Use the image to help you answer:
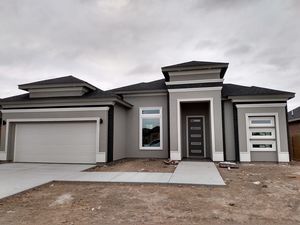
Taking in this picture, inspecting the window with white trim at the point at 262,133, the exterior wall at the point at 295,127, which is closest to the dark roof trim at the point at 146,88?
the window with white trim at the point at 262,133

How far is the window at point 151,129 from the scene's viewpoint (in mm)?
12891

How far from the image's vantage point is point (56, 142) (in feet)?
37.2

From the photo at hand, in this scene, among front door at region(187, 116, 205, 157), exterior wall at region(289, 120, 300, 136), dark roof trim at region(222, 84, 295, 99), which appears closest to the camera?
dark roof trim at region(222, 84, 295, 99)

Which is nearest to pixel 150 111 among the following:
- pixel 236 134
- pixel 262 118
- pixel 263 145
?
pixel 236 134

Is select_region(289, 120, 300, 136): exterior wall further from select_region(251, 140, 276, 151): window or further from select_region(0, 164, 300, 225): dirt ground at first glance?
select_region(0, 164, 300, 225): dirt ground

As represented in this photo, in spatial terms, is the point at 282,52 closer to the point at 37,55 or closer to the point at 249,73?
the point at 249,73

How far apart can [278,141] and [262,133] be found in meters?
0.80

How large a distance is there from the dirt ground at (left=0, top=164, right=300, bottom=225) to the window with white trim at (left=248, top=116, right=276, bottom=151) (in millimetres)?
4527

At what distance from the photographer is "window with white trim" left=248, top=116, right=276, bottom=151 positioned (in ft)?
36.7

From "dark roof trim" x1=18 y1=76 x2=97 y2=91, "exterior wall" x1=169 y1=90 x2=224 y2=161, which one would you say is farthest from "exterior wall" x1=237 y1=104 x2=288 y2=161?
"dark roof trim" x1=18 y1=76 x2=97 y2=91

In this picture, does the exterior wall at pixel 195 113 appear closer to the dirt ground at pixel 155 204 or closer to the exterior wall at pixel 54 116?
the exterior wall at pixel 54 116

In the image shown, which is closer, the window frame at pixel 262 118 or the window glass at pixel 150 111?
the window frame at pixel 262 118

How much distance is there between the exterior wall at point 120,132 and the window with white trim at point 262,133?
6.64 meters

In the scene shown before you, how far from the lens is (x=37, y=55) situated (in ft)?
43.5
